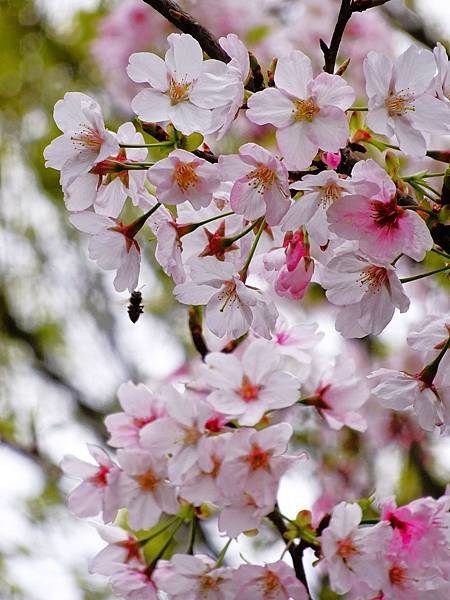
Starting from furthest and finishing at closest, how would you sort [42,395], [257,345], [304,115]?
[42,395], [257,345], [304,115]

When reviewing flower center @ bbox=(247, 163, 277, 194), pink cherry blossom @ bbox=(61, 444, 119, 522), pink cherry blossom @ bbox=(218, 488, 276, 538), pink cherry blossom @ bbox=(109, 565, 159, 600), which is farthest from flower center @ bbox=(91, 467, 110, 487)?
flower center @ bbox=(247, 163, 277, 194)

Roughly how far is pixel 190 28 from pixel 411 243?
0.31 metres

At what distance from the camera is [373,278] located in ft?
3.15

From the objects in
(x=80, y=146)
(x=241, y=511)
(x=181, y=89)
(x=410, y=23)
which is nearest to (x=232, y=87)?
(x=181, y=89)

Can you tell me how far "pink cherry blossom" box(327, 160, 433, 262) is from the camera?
2.84ft

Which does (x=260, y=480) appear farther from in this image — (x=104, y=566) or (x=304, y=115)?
(x=304, y=115)

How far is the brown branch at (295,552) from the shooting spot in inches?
45.2

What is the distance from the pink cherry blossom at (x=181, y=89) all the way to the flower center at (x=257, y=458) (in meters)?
0.39

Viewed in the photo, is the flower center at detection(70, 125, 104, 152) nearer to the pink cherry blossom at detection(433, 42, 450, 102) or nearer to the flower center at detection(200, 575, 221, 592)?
the pink cherry blossom at detection(433, 42, 450, 102)

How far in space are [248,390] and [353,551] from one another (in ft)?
0.72

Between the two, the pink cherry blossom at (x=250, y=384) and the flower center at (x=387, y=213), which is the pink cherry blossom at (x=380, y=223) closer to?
the flower center at (x=387, y=213)

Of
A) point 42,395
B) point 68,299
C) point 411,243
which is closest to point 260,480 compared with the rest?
point 411,243

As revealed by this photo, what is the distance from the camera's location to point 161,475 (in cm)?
117

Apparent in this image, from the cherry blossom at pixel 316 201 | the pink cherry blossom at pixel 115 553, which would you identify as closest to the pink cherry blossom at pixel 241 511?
the pink cherry blossom at pixel 115 553
